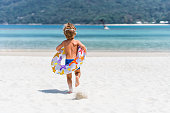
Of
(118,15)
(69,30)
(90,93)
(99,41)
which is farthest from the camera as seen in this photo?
(118,15)

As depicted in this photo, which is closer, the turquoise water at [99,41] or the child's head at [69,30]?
the child's head at [69,30]

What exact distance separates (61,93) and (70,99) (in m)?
0.68

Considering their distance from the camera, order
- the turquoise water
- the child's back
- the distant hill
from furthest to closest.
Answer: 1. the distant hill
2. the turquoise water
3. the child's back

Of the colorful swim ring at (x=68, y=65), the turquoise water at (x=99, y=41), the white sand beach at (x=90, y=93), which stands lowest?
the turquoise water at (x=99, y=41)

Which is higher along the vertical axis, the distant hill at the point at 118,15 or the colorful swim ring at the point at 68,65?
the distant hill at the point at 118,15

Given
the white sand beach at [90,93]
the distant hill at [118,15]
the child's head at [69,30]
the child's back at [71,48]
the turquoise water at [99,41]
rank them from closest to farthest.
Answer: the white sand beach at [90,93], the child's head at [69,30], the child's back at [71,48], the turquoise water at [99,41], the distant hill at [118,15]

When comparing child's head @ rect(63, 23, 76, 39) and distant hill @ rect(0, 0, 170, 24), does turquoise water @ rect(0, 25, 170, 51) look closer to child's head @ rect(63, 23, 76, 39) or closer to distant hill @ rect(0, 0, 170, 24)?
child's head @ rect(63, 23, 76, 39)

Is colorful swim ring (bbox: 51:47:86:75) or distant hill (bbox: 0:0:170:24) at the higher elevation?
distant hill (bbox: 0:0:170:24)

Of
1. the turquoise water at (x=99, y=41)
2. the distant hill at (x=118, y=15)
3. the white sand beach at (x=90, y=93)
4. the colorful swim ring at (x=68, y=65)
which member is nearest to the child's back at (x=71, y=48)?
the colorful swim ring at (x=68, y=65)

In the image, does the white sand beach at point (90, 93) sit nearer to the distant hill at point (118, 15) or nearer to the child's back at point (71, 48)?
the child's back at point (71, 48)

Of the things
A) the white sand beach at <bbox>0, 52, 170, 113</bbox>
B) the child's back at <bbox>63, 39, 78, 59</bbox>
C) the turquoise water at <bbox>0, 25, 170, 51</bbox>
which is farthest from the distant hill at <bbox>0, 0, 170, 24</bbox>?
the child's back at <bbox>63, 39, 78, 59</bbox>

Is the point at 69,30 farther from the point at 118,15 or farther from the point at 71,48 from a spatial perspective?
the point at 118,15

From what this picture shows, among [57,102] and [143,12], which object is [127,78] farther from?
[143,12]

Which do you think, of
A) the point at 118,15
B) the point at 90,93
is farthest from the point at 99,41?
the point at 118,15
